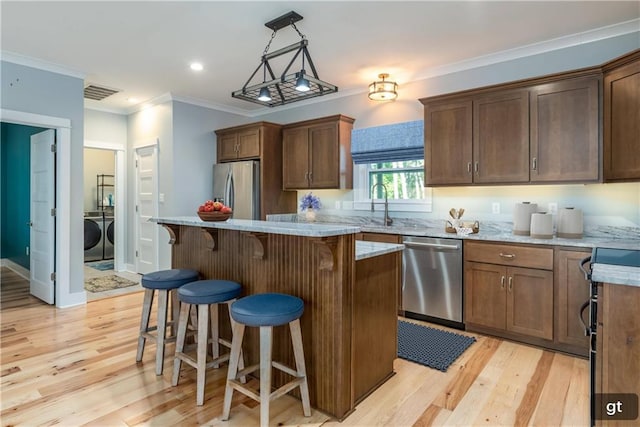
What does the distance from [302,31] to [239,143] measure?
91.8 inches

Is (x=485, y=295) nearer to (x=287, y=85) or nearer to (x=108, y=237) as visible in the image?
(x=287, y=85)

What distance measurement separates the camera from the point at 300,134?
4820 mm

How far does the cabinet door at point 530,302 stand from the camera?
2.89 metres

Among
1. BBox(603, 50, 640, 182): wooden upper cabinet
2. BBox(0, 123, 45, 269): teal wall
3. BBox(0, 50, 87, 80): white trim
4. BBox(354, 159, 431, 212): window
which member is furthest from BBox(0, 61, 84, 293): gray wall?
BBox(603, 50, 640, 182): wooden upper cabinet

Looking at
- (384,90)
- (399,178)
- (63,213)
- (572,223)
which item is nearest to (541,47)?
(384,90)

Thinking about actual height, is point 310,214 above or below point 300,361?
above

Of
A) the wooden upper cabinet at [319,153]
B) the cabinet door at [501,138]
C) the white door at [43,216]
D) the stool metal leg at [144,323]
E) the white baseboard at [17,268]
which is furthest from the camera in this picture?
the white baseboard at [17,268]

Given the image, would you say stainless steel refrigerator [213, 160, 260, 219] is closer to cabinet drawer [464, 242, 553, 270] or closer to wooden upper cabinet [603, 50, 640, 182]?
cabinet drawer [464, 242, 553, 270]

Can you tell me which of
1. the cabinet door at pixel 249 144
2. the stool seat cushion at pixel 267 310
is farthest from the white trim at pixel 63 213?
the stool seat cushion at pixel 267 310

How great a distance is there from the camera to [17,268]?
19.3 ft

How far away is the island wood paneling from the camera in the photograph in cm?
201

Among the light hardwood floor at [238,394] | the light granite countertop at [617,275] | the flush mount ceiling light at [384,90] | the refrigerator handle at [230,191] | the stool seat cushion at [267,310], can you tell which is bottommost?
the light hardwood floor at [238,394]

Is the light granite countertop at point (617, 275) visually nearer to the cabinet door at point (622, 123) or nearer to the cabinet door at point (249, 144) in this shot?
the cabinet door at point (622, 123)

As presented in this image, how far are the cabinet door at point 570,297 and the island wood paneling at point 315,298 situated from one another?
1889 mm
